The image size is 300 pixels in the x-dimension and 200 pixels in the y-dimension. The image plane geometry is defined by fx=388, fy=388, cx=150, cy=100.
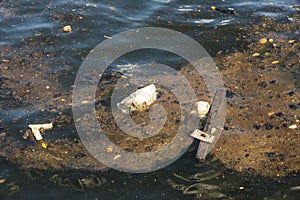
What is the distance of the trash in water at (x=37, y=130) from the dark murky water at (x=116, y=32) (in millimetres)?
150

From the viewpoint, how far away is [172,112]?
14.5 ft

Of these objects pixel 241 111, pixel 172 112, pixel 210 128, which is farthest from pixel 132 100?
pixel 241 111

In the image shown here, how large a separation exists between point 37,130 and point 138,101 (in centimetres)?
Result: 114

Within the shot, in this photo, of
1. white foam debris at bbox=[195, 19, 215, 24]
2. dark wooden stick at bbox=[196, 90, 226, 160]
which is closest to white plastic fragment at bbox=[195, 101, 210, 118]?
dark wooden stick at bbox=[196, 90, 226, 160]

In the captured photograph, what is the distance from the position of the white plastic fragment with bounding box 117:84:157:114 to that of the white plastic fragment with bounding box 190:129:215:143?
0.69m

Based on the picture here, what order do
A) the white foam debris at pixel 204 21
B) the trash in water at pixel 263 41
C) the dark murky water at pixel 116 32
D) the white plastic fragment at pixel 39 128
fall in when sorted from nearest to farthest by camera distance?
the dark murky water at pixel 116 32 → the white plastic fragment at pixel 39 128 → the trash in water at pixel 263 41 → the white foam debris at pixel 204 21

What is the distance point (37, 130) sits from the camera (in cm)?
410

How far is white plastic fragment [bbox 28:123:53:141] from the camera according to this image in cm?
407

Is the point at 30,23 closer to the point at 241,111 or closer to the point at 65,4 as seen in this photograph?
the point at 65,4

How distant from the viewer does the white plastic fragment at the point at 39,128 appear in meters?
4.07

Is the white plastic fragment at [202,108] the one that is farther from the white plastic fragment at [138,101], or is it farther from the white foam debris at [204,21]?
the white foam debris at [204,21]

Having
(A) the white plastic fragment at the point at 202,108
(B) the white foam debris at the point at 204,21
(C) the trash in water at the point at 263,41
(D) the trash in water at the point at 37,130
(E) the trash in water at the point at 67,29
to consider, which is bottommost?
(D) the trash in water at the point at 37,130

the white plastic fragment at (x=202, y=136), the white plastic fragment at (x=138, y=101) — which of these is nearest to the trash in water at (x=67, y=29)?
the white plastic fragment at (x=138, y=101)

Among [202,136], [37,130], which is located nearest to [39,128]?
[37,130]
